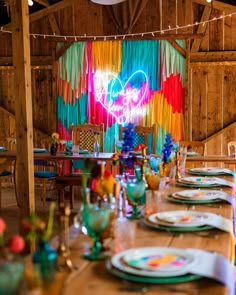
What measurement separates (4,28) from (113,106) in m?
2.30

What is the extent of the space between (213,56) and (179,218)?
17.4 ft

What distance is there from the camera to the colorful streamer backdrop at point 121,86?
23.4 ft

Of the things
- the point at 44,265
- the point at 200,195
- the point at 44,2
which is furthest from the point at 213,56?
→ the point at 44,265

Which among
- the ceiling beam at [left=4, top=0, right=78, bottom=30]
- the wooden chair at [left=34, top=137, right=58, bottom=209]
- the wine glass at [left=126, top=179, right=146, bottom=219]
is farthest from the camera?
the ceiling beam at [left=4, top=0, right=78, bottom=30]

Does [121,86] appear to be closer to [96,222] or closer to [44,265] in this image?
[96,222]

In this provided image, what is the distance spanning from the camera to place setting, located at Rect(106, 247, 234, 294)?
135 centimetres

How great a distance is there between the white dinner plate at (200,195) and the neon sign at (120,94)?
4658 millimetres

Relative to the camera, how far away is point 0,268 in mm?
1108

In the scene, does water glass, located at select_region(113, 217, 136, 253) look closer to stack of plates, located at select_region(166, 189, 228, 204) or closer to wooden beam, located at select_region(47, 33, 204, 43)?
stack of plates, located at select_region(166, 189, 228, 204)

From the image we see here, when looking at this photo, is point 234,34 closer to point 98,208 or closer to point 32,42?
point 32,42

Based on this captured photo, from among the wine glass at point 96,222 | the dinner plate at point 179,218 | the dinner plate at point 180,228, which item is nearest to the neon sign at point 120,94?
the dinner plate at point 179,218

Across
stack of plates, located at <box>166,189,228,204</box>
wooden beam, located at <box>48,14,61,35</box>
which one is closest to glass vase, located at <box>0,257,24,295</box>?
stack of plates, located at <box>166,189,228,204</box>

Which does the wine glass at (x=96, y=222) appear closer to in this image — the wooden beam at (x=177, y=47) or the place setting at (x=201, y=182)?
the place setting at (x=201, y=182)

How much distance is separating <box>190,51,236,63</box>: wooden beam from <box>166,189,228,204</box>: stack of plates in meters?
4.61
